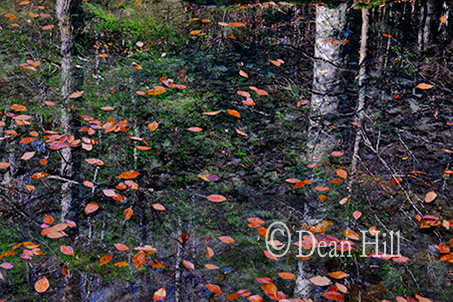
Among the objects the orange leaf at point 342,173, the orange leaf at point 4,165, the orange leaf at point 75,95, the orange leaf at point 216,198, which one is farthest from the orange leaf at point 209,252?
the orange leaf at point 75,95

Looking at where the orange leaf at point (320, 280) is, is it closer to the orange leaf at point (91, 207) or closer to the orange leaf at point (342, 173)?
the orange leaf at point (342, 173)

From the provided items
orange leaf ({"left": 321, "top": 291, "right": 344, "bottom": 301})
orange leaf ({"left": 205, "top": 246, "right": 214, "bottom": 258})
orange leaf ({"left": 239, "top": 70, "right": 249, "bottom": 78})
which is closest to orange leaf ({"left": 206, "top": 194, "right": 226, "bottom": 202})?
orange leaf ({"left": 205, "top": 246, "right": 214, "bottom": 258})

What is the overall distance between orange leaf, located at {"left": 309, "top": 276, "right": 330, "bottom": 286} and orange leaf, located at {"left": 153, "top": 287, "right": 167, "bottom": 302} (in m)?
1.02

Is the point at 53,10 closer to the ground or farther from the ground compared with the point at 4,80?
farther from the ground

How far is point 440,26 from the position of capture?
6.87 meters

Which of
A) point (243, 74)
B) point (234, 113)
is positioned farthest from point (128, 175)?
point (243, 74)

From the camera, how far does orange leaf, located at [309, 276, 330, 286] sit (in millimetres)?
2281

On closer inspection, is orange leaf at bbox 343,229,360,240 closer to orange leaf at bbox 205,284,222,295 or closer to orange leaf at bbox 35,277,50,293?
orange leaf at bbox 205,284,222,295

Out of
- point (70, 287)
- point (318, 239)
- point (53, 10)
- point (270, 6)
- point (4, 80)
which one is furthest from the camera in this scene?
point (270, 6)

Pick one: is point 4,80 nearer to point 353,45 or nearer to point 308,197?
point 308,197

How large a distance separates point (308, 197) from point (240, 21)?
16.1 feet

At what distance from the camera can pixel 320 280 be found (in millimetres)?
2297

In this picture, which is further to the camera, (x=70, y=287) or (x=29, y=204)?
(x=29, y=204)

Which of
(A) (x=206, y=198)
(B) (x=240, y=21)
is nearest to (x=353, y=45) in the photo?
(B) (x=240, y=21)
